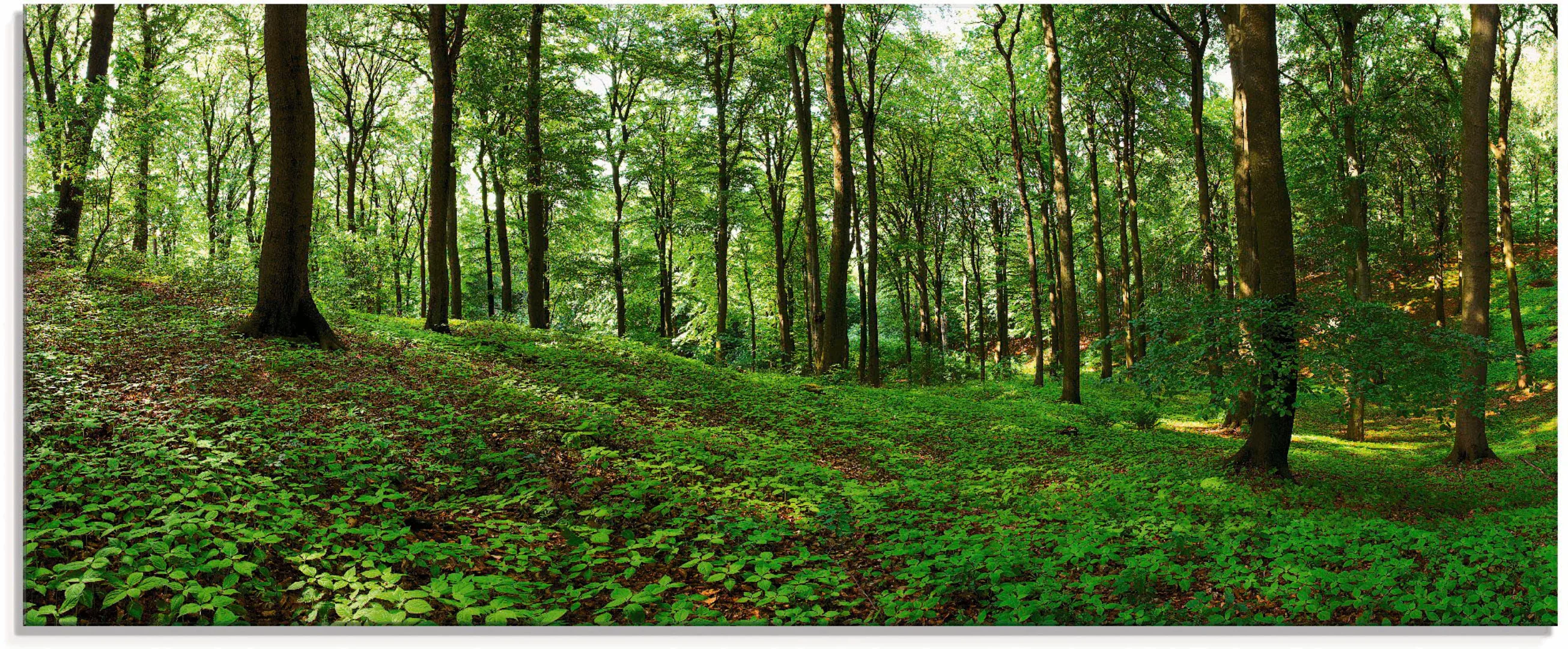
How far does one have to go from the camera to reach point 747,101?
632 inches

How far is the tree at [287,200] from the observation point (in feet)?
22.9

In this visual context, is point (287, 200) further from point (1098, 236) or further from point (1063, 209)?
point (1098, 236)

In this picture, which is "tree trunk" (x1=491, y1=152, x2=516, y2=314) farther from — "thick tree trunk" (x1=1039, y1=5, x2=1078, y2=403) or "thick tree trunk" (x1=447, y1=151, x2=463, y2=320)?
"thick tree trunk" (x1=1039, y1=5, x2=1078, y2=403)

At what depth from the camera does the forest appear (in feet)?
10.1

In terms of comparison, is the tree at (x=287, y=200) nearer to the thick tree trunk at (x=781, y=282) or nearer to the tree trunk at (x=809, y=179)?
the tree trunk at (x=809, y=179)

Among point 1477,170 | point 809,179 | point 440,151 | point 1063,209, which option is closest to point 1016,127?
point 1063,209

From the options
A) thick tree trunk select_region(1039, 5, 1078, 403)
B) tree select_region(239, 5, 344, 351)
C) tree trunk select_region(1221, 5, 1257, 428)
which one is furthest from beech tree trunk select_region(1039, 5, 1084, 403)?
tree select_region(239, 5, 344, 351)

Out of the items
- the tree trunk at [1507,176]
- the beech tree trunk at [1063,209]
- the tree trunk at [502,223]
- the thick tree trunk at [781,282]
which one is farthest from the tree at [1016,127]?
the tree trunk at [502,223]

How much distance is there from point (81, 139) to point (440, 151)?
13.2ft

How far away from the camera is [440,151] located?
10.0 metres

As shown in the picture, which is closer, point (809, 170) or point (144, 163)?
point (144, 163)

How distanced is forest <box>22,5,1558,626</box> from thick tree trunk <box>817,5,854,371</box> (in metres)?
0.13

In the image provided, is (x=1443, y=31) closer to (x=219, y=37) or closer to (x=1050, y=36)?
(x=1050, y=36)

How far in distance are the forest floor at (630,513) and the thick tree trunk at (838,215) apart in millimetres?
4153
